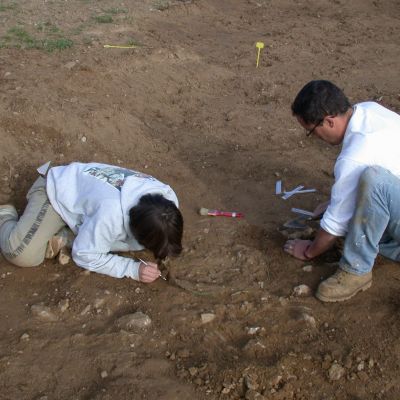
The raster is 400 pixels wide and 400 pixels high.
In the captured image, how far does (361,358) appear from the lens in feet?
8.88

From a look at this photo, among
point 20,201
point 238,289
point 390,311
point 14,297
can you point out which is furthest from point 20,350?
point 390,311

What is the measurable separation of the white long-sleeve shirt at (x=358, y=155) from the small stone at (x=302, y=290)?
391mm

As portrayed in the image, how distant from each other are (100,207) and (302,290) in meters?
1.33

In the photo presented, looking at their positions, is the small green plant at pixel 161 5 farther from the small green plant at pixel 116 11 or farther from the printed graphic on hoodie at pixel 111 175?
the printed graphic on hoodie at pixel 111 175

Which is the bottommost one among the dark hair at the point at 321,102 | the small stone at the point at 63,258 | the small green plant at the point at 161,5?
the small stone at the point at 63,258

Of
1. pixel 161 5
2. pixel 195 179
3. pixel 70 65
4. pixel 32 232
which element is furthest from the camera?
pixel 161 5

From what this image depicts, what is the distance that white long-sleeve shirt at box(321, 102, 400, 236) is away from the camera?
2.85m

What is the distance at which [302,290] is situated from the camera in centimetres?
316

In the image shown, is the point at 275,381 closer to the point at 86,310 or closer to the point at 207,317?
the point at 207,317

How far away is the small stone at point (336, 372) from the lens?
261 centimetres

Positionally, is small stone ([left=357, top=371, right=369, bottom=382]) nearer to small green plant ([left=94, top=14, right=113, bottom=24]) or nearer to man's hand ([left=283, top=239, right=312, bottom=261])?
man's hand ([left=283, top=239, right=312, bottom=261])

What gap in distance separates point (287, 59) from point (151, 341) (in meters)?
4.96

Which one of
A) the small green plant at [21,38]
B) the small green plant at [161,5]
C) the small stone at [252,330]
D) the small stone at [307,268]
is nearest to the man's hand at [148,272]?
the small stone at [252,330]

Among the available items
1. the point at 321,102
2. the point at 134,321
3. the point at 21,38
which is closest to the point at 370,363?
the point at 134,321
